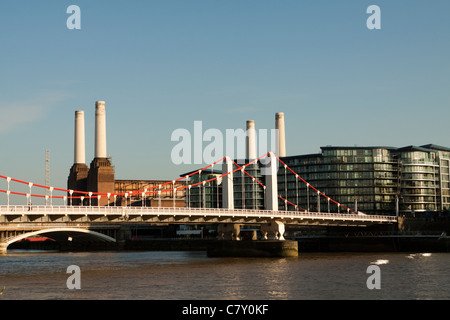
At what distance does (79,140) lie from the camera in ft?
508

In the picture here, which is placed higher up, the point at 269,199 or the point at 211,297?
the point at 269,199

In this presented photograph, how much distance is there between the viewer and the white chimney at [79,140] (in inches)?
5960

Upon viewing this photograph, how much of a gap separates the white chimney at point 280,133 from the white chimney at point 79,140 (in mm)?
42747

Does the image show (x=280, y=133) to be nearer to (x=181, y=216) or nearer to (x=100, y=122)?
(x=100, y=122)

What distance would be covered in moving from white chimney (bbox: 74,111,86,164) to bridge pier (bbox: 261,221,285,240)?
74680mm

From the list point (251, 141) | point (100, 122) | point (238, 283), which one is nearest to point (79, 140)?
point (100, 122)

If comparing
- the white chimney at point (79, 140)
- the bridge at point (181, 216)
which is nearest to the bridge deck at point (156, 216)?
the bridge at point (181, 216)

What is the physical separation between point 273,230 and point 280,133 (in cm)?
6262

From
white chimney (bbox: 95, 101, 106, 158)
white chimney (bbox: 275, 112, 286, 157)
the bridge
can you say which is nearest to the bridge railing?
the bridge
